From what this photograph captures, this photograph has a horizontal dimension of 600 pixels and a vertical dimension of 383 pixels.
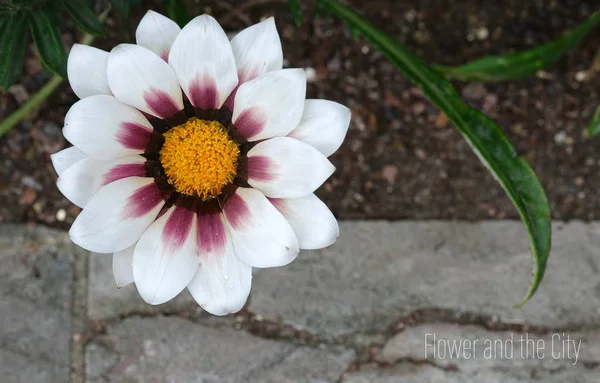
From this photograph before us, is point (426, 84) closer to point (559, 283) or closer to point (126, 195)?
point (126, 195)

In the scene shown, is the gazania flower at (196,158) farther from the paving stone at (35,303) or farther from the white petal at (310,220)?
the paving stone at (35,303)

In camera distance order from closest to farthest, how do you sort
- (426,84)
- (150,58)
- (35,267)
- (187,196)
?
(150,58)
(187,196)
(426,84)
(35,267)

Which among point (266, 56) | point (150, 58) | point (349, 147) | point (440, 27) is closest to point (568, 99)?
point (440, 27)

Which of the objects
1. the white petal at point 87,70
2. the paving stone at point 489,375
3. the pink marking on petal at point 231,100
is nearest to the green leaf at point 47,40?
the white petal at point 87,70

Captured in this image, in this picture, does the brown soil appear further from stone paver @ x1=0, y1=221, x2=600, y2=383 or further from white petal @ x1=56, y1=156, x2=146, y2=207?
white petal @ x1=56, y1=156, x2=146, y2=207

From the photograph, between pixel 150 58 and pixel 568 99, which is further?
pixel 568 99

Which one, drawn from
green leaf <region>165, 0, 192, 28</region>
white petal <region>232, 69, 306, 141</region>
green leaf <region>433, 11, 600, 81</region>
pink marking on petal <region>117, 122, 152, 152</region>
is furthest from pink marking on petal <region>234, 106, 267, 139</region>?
green leaf <region>433, 11, 600, 81</region>

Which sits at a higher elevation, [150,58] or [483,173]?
[150,58]

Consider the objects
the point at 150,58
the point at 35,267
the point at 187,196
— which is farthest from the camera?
the point at 35,267

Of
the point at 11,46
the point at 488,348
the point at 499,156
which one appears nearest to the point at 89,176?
the point at 11,46
